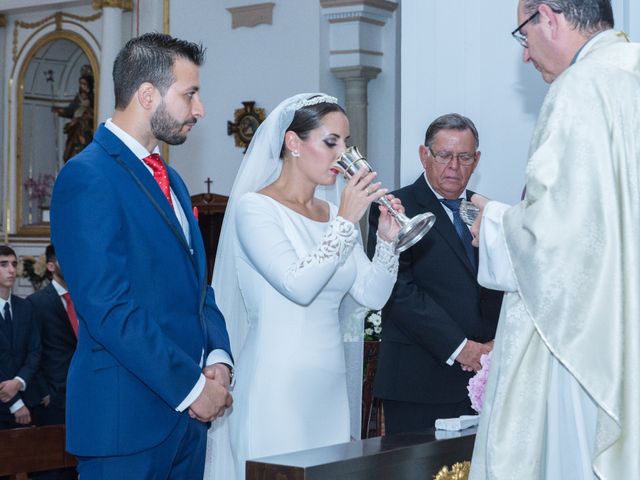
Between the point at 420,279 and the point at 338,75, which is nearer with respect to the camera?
the point at 420,279

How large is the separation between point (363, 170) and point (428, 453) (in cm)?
85

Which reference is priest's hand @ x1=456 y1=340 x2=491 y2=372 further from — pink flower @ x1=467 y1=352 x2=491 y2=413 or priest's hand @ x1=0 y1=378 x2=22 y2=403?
priest's hand @ x1=0 y1=378 x2=22 y2=403

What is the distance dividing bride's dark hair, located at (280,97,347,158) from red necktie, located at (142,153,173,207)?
1.81ft

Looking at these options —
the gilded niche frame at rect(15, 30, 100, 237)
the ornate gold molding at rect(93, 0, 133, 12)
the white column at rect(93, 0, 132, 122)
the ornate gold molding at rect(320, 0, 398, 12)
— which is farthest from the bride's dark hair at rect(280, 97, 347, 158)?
the gilded niche frame at rect(15, 30, 100, 237)

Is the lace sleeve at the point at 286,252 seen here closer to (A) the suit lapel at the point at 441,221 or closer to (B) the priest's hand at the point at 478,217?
(B) the priest's hand at the point at 478,217

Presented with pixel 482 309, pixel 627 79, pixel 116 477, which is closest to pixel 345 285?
pixel 482 309

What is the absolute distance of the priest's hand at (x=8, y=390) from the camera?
20.6 ft

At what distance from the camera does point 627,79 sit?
2.45m

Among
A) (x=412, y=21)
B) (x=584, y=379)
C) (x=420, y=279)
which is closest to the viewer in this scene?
(x=584, y=379)

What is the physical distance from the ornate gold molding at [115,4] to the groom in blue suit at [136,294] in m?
9.29

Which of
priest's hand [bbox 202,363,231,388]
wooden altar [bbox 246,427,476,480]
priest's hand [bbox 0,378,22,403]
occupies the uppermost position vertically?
priest's hand [bbox 202,363,231,388]

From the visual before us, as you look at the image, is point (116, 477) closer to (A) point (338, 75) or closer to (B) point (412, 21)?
(B) point (412, 21)

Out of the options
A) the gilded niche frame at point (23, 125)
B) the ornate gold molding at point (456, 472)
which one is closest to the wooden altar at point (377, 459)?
the ornate gold molding at point (456, 472)

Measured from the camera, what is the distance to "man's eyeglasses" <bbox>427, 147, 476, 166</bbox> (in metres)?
3.87
